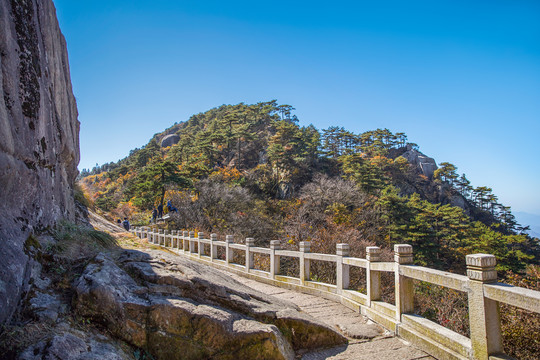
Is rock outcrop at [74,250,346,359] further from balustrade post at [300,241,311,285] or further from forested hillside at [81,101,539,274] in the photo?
forested hillside at [81,101,539,274]

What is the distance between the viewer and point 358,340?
5.05m

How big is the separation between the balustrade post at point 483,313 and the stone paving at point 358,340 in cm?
98

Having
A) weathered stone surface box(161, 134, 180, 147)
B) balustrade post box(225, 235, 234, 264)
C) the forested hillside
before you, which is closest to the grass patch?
balustrade post box(225, 235, 234, 264)

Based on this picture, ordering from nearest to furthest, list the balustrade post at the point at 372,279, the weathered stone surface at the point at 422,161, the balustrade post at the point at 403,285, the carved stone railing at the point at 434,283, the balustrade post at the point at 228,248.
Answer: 1. the carved stone railing at the point at 434,283
2. the balustrade post at the point at 403,285
3. the balustrade post at the point at 372,279
4. the balustrade post at the point at 228,248
5. the weathered stone surface at the point at 422,161

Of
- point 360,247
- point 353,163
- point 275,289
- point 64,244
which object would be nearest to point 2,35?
point 64,244

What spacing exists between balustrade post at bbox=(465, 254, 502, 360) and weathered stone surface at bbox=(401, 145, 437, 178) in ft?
261

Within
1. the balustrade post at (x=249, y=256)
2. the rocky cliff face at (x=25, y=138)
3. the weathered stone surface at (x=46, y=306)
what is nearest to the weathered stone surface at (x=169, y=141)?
the balustrade post at (x=249, y=256)

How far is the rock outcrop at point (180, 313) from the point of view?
3.14 metres

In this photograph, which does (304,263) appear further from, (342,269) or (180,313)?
(180,313)

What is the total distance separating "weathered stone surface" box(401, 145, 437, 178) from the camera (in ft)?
250

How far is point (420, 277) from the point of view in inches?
179

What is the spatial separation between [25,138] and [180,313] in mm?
2777

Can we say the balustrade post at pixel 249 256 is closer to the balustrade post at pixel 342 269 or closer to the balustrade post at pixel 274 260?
the balustrade post at pixel 274 260

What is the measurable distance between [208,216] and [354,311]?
21.4 meters
